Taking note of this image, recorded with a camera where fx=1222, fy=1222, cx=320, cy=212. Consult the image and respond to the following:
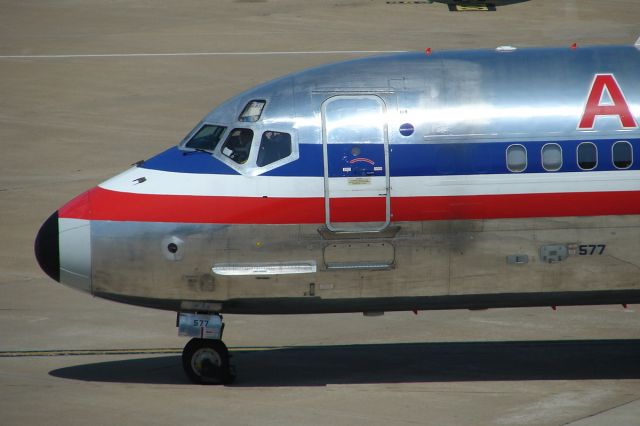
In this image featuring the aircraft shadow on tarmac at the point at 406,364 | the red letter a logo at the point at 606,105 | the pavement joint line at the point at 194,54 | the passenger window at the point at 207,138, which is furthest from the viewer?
the pavement joint line at the point at 194,54

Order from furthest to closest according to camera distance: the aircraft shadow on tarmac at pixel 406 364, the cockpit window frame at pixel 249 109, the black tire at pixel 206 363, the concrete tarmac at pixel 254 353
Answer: the aircraft shadow on tarmac at pixel 406 364
the black tire at pixel 206 363
the cockpit window frame at pixel 249 109
the concrete tarmac at pixel 254 353

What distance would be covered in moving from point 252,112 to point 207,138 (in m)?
0.70

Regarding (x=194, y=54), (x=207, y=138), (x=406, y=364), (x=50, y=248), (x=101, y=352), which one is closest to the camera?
(x=50, y=248)

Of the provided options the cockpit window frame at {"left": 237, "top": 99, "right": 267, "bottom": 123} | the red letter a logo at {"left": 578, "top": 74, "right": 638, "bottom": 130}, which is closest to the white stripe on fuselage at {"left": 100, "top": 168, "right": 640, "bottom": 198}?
the red letter a logo at {"left": 578, "top": 74, "right": 638, "bottom": 130}

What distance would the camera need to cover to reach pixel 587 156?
616 inches

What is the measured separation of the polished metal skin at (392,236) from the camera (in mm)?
15531

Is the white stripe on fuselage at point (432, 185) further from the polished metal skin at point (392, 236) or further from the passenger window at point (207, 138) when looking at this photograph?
the passenger window at point (207, 138)

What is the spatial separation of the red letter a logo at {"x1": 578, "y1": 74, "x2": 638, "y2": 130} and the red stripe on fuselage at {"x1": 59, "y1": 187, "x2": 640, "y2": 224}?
36.1 inches

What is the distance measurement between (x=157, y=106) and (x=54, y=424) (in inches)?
861

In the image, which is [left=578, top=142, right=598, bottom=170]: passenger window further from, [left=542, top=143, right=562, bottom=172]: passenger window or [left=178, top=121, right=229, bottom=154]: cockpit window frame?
[left=178, top=121, right=229, bottom=154]: cockpit window frame

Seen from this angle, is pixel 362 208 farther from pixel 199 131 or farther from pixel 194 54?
pixel 194 54

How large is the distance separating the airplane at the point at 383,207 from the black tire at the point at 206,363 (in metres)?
0.63

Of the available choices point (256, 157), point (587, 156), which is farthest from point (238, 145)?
point (587, 156)

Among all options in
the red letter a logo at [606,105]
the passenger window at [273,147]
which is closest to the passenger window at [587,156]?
the red letter a logo at [606,105]
